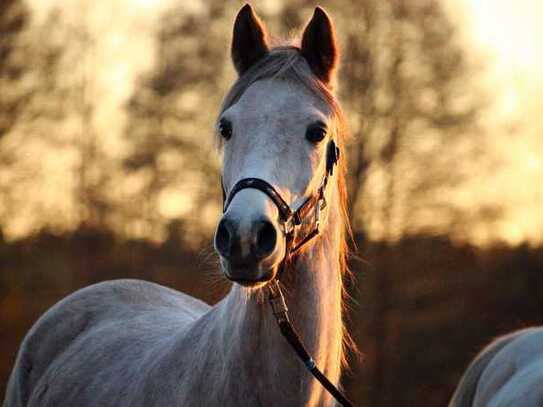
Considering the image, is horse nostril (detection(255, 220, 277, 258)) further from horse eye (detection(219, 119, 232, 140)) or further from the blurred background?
the blurred background

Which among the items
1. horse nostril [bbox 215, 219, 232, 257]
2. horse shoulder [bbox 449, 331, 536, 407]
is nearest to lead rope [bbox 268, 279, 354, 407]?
horse nostril [bbox 215, 219, 232, 257]

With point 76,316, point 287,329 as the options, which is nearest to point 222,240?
point 287,329

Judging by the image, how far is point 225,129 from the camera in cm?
425

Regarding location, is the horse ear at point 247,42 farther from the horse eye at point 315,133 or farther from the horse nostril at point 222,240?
the horse nostril at point 222,240

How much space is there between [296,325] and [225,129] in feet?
2.75

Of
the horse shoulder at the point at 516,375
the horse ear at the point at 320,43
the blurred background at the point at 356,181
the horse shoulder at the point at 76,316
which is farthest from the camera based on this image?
the blurred background at the point at 356,181

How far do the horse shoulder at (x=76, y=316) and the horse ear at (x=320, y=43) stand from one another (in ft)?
7.40

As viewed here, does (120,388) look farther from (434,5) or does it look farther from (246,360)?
(434,5)

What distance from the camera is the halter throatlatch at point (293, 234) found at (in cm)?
392

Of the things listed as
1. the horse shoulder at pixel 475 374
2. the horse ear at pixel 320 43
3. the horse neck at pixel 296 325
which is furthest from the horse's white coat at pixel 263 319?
the horse shoulder at pixel 475 374

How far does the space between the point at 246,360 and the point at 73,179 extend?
45.1 feet

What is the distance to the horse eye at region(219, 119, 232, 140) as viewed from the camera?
422cm

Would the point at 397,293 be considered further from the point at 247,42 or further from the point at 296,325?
the point at 296,325

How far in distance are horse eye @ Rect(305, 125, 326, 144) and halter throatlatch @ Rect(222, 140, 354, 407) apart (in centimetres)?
11
